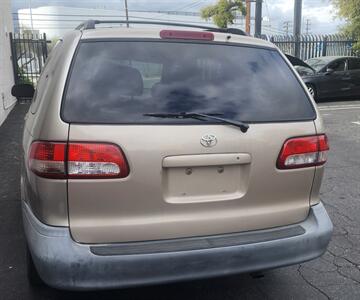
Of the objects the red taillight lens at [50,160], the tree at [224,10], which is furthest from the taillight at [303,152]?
the tree at [224,10]

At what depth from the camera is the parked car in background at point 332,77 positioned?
15.0 m

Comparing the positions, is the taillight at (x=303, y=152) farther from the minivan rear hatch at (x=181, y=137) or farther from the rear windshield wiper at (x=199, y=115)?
the rear windshield wiper at (x=199, y=115)

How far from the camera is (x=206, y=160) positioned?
8.67 feet

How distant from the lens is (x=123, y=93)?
266 cm

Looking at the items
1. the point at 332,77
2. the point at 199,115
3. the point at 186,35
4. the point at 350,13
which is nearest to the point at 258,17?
the point at 350,13

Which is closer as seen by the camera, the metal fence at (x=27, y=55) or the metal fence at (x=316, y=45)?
the metal fence at (x=27, y=55)

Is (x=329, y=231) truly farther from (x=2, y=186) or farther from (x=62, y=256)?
(x=2, y=186)

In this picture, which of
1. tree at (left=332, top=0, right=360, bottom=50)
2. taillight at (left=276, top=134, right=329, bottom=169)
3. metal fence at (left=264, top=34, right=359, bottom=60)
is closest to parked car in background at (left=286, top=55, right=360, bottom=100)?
tree at (left=332, top=0, right=360, bottom=50)

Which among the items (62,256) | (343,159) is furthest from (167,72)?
(343,159)

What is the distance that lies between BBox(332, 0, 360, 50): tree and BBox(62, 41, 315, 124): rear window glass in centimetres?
1624

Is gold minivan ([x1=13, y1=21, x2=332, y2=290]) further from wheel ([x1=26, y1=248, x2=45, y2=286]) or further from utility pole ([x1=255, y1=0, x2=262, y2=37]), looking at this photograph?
utility pole ([x1=255, y1=0, x2=262, y2=37])

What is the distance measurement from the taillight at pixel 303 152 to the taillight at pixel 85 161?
3.17 feet

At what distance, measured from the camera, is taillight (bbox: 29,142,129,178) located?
2514mm

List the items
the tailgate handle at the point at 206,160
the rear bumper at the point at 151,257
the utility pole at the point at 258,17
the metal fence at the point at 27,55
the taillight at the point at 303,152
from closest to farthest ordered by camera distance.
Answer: the rear bumper at the point at 151,257 → the tailgate handle at the point at 206,160 → the taillight at the point at 303,152 → the metal fence at the point at 27,55 → the utility pole at the point at 258,17
